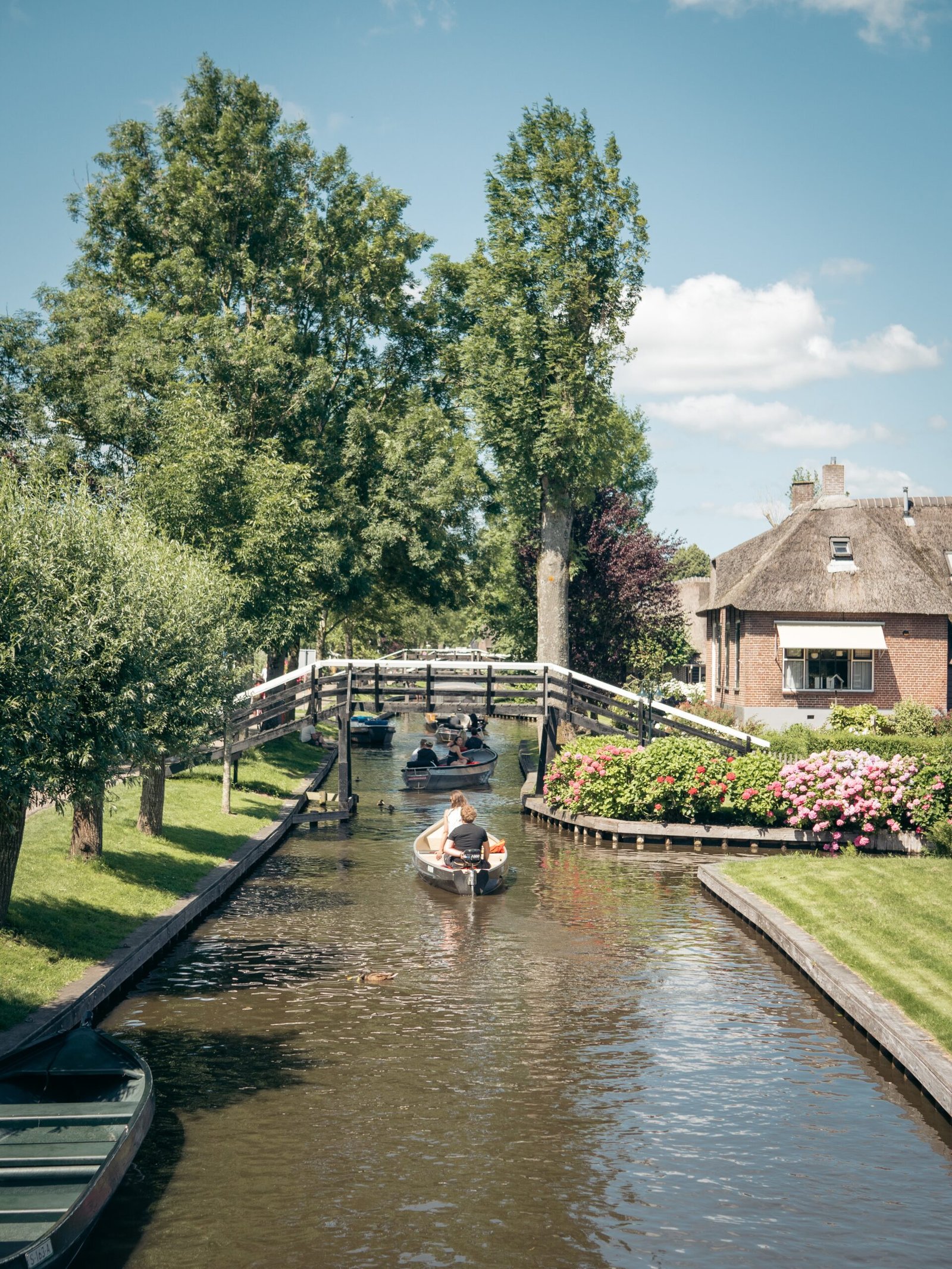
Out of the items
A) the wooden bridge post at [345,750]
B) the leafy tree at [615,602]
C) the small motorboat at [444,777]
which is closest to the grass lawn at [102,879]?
the wooden bridge post at [345,750]

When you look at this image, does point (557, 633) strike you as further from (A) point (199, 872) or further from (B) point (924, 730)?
(A) point (199, 872)

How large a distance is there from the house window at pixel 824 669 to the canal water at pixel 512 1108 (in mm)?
24528

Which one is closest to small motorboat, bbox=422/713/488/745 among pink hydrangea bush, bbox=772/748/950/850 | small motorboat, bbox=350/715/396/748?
small motorboat, bbox=350/715/396/748

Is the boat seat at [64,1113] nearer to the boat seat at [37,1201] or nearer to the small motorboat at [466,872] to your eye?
the boat seat at [37,1201]

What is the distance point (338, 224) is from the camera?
44031 millimetres

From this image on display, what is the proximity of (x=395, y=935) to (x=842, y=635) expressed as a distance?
27510 mm

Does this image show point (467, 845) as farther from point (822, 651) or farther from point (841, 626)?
point (822, 651)

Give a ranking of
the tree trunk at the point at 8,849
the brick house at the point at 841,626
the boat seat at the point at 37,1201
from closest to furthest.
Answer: the boat seat at the point at 37,1201 < the tree trunk at the point at 8,849 < the brick house at the point at 841,626

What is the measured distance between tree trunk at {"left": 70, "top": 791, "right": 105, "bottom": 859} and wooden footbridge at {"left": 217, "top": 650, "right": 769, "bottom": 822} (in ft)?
35.2

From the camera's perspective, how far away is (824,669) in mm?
42688

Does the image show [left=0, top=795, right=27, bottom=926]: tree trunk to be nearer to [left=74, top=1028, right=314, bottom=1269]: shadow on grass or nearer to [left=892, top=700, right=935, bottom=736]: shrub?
[left=74, top=1028, right=314, bottom=1269]: shadow on grass

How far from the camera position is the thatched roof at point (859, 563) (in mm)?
41812

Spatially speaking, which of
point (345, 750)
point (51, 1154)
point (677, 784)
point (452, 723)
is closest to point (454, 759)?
point (345, 750)

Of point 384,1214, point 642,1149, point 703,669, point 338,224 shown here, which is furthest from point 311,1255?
point 703,669
